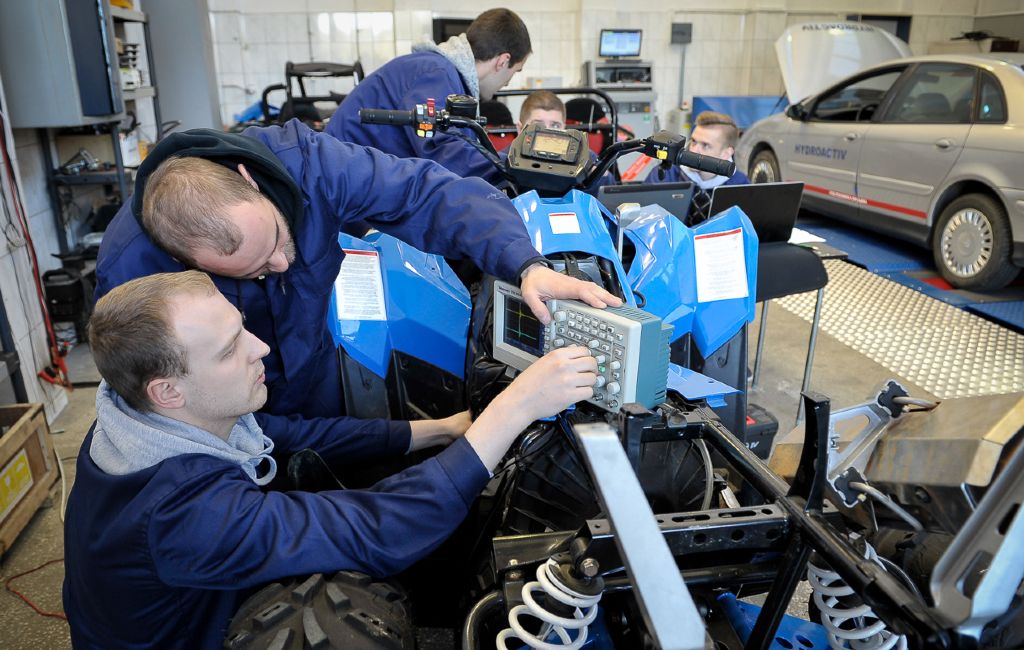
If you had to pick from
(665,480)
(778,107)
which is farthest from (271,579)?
(778,107)

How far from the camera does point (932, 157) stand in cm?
505

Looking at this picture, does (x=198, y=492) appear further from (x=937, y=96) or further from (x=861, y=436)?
(x=937, y=96)

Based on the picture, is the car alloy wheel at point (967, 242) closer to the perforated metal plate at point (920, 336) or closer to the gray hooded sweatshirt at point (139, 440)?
the perforated metal plate at point (920, 336)

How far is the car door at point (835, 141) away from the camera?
19.2 feet

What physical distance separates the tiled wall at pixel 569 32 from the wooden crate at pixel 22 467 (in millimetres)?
7345

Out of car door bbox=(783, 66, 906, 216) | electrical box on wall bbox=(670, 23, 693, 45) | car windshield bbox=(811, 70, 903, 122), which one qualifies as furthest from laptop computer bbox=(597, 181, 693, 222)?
electrical box on wall bbox=(670, 23, 693, 45)

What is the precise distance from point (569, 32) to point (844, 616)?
9.61 meters

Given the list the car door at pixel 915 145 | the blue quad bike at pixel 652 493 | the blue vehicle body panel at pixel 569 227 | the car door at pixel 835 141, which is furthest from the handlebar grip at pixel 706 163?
the car door at pixel 835 141

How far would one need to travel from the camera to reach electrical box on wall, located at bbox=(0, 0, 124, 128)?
3479 millimetres

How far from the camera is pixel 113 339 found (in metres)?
1.14

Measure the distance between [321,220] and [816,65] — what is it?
21.0 ft

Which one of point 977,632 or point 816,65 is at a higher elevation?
point 816,65

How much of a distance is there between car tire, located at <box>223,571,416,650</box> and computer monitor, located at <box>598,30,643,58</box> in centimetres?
919

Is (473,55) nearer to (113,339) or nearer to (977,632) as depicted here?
(113,339)
